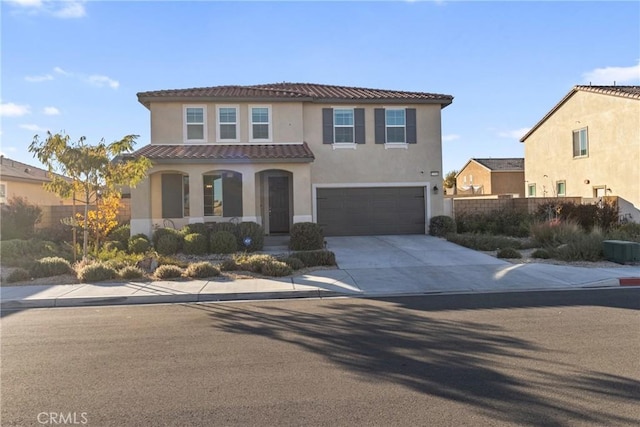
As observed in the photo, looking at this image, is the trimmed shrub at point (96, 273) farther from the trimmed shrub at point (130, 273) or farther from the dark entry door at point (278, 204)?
the dark entry door at point (278, 204)

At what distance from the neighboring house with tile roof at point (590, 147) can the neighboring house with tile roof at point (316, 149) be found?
34.9 ft

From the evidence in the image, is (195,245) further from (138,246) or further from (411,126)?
(411,126)

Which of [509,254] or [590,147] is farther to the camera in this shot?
[590,147]

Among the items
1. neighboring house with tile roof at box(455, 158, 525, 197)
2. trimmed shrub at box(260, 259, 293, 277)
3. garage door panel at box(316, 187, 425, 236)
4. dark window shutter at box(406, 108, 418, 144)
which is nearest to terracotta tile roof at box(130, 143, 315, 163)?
garage door panel at box(316, 187, 425, 236)

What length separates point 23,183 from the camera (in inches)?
1099

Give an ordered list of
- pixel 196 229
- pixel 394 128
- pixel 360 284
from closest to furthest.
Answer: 1. pixel 360 284
2. pixel 196 229
3. pixel 394 128

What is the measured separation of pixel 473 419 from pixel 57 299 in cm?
890

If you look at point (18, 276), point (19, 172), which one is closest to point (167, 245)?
point (18, 276)

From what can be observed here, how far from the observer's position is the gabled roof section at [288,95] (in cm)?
1903

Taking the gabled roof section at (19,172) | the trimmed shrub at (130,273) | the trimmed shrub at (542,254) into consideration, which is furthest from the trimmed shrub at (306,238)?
the gabled roof section at (19,172)

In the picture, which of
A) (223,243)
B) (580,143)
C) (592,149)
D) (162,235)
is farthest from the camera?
(580,143)

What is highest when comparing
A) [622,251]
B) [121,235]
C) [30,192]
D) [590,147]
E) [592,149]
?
[590,147]

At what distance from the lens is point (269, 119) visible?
19562 millimetres

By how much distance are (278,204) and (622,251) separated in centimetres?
1287
